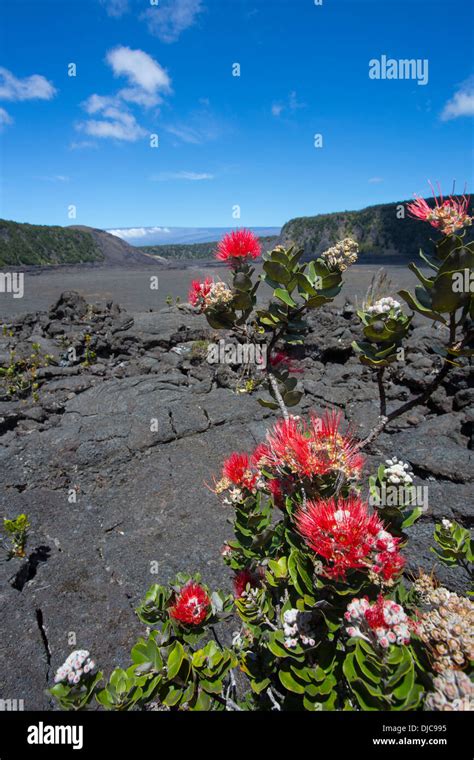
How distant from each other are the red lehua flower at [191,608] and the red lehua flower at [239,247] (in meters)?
1.22

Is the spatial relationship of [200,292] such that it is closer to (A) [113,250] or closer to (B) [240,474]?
(B) [240,474]

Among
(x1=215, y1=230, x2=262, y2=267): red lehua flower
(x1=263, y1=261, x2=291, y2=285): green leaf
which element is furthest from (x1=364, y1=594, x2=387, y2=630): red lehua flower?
(x1=215, y1=230, x2=262, y2=267): red lehua flower

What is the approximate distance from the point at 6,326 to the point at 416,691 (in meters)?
11.0

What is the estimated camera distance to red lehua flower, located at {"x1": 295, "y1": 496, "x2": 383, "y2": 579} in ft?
→ 3.62

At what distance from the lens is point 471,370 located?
5844mm

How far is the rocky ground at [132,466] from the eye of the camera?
9.72 feet

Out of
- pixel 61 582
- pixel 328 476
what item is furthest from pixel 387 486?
pixel 61 582

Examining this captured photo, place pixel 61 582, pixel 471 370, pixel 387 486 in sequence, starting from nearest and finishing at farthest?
pixel 387 486 < pixel 61 582 < pixel 471 370

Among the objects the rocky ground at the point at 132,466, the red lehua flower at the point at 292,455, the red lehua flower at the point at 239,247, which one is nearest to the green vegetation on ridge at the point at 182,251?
the rocky ground at the point at 132,466

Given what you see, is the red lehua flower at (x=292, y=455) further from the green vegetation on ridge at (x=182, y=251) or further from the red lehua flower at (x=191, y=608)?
the green vegetation on ridge at (x=182, y=251)

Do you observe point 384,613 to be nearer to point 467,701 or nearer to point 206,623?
point 467,701

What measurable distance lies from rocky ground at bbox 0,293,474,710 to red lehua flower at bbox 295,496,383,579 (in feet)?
7.11

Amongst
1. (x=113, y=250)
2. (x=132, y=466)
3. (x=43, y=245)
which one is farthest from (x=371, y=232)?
(x=132, y=466)

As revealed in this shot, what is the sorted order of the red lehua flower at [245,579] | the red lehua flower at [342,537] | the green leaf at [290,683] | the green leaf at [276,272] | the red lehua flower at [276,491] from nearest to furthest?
the red lehua flower at [342,537] < the green leaf at [290,683] < the green leaf at [276,272] < the red lehua flower at [276,491] < the red lehua flower at [245,579]
